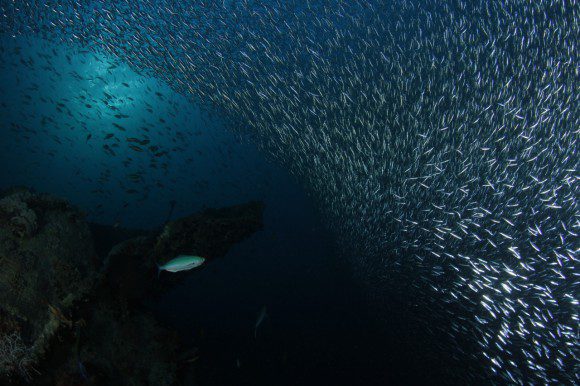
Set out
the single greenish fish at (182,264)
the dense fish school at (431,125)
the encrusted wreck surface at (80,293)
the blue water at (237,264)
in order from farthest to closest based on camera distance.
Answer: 1. the blue water at (237,264)
2. the dense fish school at (431,125)
3. the single greenish fish at (182,264)
4. the encrusted wreck surface at (80,293)

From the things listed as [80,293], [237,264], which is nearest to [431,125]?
[80,293]

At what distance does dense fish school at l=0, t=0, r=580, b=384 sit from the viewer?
27.8 feet

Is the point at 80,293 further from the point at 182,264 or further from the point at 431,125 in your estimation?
the point at 431,125

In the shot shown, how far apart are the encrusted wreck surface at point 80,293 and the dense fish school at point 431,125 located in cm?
610

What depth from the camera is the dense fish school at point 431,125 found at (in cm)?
846

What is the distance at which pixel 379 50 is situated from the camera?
40.2 ft

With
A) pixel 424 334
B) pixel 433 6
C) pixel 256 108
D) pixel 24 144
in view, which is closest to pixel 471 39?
pixel 433 6

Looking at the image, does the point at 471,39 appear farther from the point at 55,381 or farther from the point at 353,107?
the point at 55,381

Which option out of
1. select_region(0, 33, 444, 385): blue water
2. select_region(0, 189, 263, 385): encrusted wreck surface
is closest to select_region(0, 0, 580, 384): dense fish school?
select_region(0, 33, 444, 385): blue water

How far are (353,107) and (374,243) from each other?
551cm

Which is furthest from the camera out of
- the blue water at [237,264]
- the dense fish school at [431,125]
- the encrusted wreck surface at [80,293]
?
the blue water at [237,264]

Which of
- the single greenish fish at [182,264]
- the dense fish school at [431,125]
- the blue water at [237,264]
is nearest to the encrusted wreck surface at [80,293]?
the blue water at [237,264]

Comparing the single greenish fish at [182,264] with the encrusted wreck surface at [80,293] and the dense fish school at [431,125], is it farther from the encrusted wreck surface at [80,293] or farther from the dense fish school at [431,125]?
the dense fish school at [431,125]

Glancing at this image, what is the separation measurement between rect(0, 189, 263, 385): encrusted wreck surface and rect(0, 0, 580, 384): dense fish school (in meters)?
6.10
